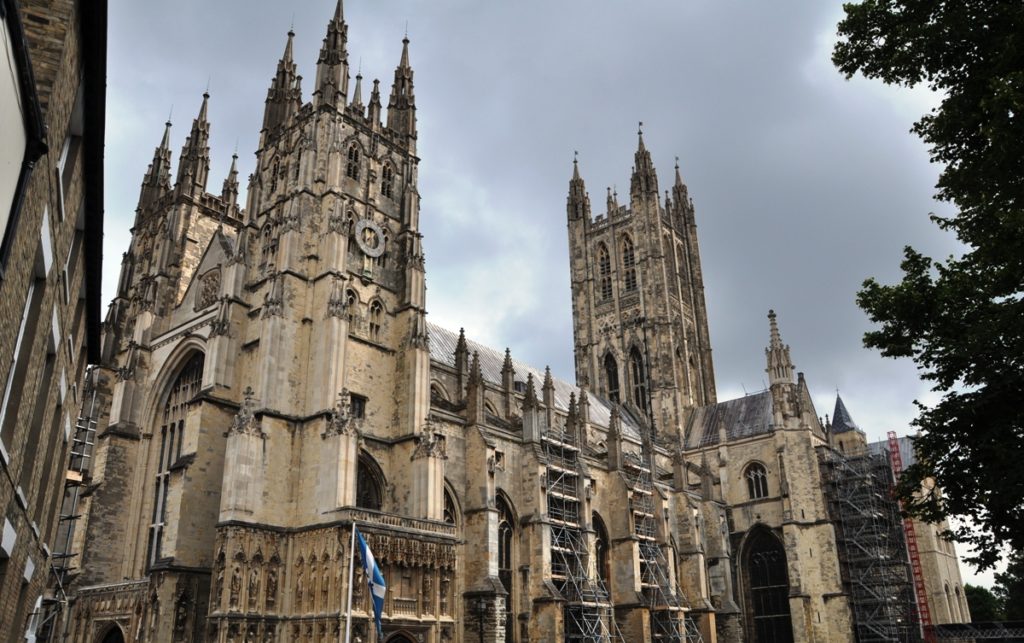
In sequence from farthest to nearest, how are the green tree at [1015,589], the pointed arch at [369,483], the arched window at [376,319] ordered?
1. the green tree at [1015,589]
2. the arched window at [376,319]
3. the pointed arch at [369,483]

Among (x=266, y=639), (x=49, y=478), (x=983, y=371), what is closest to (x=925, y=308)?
(x=983, y=371)

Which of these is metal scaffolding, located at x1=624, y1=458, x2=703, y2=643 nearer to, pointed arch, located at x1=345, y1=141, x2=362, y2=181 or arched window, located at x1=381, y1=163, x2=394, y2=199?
arched window, located at x1=381, y1=163, x2=394, y2=199

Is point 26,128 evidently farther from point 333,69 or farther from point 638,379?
point 638,379

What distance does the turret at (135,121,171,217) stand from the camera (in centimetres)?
4156

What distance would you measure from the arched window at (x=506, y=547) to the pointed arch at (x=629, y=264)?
30.6 m

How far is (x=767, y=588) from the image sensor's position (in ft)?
152

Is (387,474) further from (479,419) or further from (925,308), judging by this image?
(925,308)

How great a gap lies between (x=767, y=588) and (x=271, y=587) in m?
32.0

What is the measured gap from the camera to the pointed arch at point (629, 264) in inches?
2400

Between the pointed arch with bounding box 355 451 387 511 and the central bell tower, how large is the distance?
98.9ft

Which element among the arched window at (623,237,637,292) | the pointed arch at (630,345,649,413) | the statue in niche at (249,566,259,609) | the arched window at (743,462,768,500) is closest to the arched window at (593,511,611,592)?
the arched window at (743,462,768,500)

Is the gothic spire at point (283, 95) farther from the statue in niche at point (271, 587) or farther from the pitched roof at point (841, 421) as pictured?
the pitched roof at point (841, 421)

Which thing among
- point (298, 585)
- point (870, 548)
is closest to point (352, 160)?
point (298, 585)

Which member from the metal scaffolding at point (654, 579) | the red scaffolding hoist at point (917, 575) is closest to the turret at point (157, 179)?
the metal scaffolding at point (654, 579)
